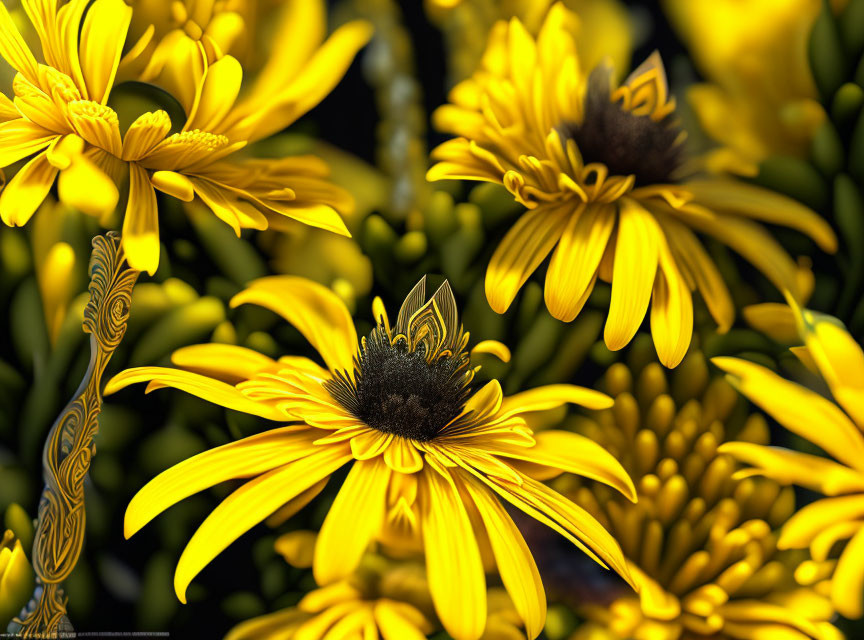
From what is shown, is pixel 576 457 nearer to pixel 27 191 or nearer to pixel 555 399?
pixel 555 399

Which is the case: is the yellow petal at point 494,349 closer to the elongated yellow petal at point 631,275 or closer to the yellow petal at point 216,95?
the elongated yellow petal at point 631,275

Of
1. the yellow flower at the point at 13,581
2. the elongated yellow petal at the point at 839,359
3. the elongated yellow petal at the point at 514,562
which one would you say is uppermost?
the elongated yellow petal at the point at 839,359

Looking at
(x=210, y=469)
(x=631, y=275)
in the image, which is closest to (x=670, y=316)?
(x=631, y=275)

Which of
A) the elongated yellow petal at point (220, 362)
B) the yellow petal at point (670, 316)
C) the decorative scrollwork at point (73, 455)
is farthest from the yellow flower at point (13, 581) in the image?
the yellow petal at point (670, 316)

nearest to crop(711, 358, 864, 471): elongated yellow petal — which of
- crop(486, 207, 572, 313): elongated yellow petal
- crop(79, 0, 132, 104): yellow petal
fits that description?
crop(486, 207, 572, 313): elongated yellow petal

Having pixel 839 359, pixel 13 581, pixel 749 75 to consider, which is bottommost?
pixel 13 581

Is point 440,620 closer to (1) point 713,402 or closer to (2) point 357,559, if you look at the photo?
(2) point 357,559

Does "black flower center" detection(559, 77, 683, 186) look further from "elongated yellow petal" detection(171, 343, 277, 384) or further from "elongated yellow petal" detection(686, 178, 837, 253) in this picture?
"elongated yellow petal" detection(171, 343, 277, 384)

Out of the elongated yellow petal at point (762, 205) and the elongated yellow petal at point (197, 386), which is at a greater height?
the elongated yellow petal at point (762, 205)
